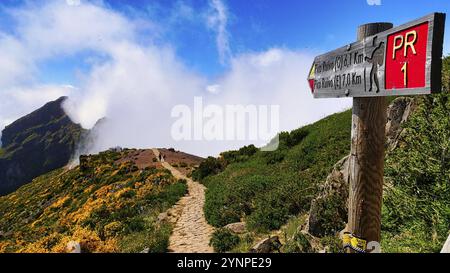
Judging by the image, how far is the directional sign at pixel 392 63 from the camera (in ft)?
7.24

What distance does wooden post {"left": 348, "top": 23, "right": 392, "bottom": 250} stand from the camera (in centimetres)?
303

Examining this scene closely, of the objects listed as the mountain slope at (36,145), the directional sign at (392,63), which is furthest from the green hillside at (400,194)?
the mountain slope at (36,145)

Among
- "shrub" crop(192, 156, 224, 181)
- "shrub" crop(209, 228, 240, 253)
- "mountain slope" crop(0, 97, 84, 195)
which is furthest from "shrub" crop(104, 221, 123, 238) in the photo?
"mountain slope" crop(0, 97, 84, 195)

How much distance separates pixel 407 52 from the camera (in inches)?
94.9

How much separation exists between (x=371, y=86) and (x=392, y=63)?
295mm

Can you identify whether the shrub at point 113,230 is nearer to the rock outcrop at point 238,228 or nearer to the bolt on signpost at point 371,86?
the rock outcrop at point 238,228

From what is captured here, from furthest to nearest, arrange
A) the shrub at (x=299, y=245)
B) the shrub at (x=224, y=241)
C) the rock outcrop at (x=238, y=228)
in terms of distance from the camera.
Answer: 1. the rock outcrop at (x=238, y=228)
2. the shrub at (x=224, y=241)
3. the shrub at (x=299, y=245)

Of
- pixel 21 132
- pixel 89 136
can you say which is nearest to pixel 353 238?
pixel 89 136

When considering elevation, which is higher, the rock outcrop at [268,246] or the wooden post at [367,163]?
the wooden post at [367,163]

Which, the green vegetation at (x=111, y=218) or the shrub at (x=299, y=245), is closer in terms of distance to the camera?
the shrub at (x=299, y=245)

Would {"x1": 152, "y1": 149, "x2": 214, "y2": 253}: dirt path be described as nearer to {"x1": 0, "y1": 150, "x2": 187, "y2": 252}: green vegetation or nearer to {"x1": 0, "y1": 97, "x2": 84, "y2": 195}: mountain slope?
{"x1": 0, "y1": 150, "x2": 187, "y2": 252}: green vegetation

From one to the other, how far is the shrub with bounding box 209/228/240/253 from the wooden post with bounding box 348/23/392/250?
675 centimetres

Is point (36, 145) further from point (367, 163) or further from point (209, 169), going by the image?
point (367, 163)
